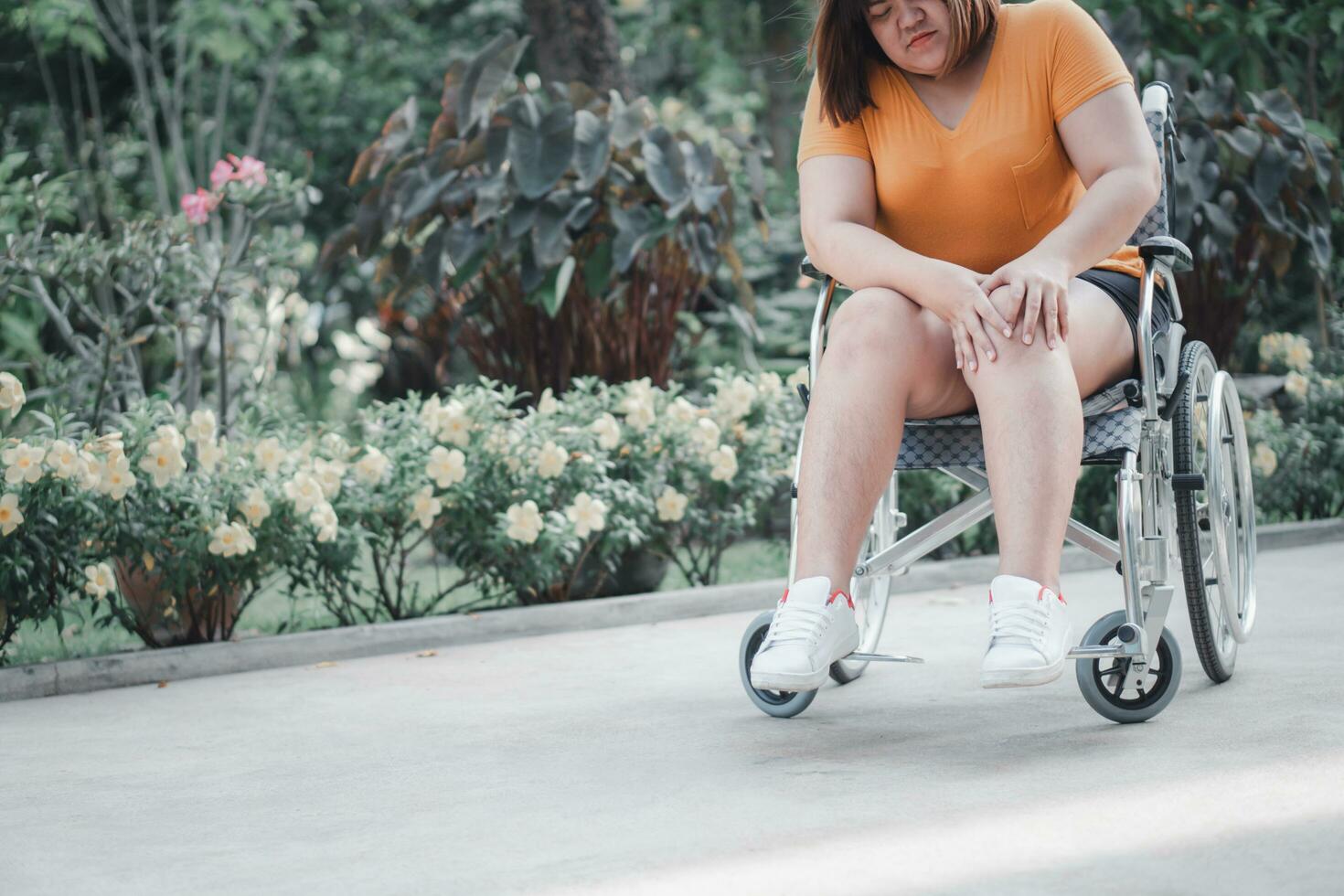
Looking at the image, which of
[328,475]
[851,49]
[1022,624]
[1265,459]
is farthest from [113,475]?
[1265,459]

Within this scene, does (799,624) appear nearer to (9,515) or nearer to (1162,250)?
(1162,250)

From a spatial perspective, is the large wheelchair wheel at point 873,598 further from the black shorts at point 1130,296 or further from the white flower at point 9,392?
the white flower at point 9,392

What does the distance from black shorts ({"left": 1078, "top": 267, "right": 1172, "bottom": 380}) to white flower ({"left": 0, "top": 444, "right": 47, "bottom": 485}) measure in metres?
2.15

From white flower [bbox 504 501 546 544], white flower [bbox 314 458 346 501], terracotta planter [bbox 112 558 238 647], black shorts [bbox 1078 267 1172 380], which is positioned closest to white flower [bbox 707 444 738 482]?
white flower [bbox 504 501 546 544]

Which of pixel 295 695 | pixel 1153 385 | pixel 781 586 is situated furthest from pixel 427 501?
pixel 1153 385

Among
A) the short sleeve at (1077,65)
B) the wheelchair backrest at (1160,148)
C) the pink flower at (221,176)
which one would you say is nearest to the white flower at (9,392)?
the pink flower at (221,176)

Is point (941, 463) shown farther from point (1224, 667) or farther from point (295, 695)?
point (295, 695)

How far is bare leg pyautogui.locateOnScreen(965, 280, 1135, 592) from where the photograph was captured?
2.07 metres

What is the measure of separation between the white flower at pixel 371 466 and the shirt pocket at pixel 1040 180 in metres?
1.78

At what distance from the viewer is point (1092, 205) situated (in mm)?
2281

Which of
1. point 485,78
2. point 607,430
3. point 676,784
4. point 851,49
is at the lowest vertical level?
point 676,784

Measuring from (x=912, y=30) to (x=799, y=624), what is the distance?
3.26 ft

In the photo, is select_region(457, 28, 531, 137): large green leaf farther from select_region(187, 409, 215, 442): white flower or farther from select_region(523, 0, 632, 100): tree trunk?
select_region(187, 409, 215, 442): white flower

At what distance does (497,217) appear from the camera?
495 cm
